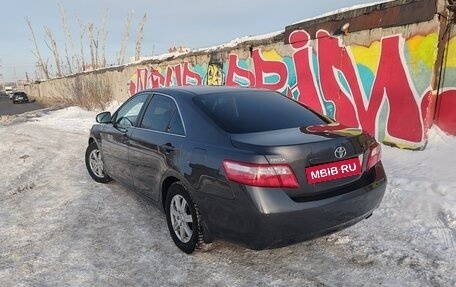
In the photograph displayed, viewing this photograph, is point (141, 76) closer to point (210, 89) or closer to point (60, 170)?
point (60, 170)

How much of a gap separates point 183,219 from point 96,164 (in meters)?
2.85

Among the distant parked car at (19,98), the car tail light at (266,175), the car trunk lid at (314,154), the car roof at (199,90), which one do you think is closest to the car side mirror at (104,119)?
the car roof at (199,90)

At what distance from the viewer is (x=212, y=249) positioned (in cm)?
351

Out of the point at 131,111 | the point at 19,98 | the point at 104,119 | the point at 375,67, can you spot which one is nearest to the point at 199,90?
the point at 131,111

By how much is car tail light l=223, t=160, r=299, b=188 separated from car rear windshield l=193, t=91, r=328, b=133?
0.48 metres

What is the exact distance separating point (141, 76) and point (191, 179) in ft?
53.8

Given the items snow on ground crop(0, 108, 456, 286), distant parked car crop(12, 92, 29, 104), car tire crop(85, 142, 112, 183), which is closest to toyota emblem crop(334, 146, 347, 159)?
snow on ground crop(0, 108, 456, 286)

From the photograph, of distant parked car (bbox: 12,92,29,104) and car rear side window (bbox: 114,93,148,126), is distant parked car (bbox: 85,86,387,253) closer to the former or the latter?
car rear side window (bbox: 114,93,148,126)

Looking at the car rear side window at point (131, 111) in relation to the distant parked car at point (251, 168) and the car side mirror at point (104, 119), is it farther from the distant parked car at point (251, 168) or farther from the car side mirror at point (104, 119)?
the distant parked car at point (251, 168)

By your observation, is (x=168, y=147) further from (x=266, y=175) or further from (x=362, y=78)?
(x=362, y=78)

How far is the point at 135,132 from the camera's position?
4258 mm

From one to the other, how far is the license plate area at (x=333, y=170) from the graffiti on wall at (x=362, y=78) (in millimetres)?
3660

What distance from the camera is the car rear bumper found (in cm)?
269

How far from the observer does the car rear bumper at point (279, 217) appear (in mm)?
2693
